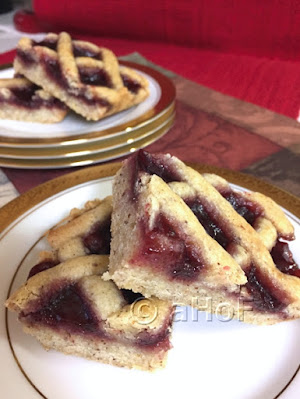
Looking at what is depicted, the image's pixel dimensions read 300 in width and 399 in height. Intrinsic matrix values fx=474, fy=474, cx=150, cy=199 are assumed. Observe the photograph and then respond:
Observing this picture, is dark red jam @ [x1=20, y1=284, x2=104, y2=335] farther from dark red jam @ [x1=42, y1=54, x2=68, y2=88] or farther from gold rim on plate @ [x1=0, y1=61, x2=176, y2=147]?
dark red jam @ [x1=42, y1=54, x2=68, y2=88]

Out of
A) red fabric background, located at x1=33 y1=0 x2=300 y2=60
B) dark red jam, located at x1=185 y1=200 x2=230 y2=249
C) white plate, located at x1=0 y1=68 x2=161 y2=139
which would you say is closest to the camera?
dark red jam, located at x1=185 y1=200 x2=230 y2=249

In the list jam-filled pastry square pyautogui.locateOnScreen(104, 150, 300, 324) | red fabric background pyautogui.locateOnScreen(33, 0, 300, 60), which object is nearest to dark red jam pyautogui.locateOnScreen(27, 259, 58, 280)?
jam-filled pastry square pyautogui.locateOnScreen(104, 150, 300, 324)

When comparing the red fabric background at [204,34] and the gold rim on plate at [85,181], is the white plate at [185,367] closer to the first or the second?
the gold rim on plate at [85,181]

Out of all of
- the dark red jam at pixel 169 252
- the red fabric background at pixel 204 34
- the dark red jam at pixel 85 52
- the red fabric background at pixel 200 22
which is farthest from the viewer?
the red fabric background at pixel 200 22

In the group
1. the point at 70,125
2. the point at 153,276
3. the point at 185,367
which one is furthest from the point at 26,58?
the point at 185,367

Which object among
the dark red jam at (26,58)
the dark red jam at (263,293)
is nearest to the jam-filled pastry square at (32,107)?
the dark red jam at (26,58)
